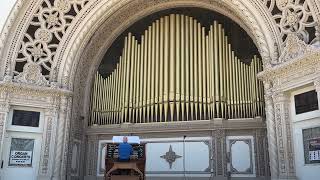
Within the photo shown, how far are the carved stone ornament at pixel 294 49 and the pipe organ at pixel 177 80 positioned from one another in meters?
1.83

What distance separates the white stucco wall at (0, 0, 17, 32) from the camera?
1107 cm

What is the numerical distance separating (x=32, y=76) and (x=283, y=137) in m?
6.91

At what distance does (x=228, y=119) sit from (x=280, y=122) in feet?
6.69

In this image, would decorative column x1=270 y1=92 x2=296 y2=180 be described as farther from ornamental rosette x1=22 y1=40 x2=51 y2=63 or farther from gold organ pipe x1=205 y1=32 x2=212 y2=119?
ornamental rosette x1=22 y1=40 x2=51 y2=63

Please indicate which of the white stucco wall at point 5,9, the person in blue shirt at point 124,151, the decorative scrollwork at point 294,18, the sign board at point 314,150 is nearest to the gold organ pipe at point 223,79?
the decorative scrollwork at point 294,18

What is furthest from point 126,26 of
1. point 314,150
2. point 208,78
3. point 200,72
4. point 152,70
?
point 314,150

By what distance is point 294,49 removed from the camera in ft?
30.5

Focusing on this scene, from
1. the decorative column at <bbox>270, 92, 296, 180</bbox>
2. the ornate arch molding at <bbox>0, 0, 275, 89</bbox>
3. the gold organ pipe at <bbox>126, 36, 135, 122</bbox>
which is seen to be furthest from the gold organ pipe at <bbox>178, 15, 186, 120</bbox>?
the decorative column at <bbox>270, 92, 296, 180</bbox>

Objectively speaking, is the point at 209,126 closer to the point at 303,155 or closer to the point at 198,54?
the point at 198,54

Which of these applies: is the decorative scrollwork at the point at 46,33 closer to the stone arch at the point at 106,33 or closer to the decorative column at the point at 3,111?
the stone arch at the point at 106,33

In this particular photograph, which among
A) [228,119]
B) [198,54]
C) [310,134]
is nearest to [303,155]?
[310,134]

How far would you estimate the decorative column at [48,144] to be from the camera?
10586mm

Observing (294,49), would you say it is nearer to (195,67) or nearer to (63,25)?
(195,67)

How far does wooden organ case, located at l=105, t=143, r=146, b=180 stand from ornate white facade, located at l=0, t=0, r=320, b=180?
8.62 feet
